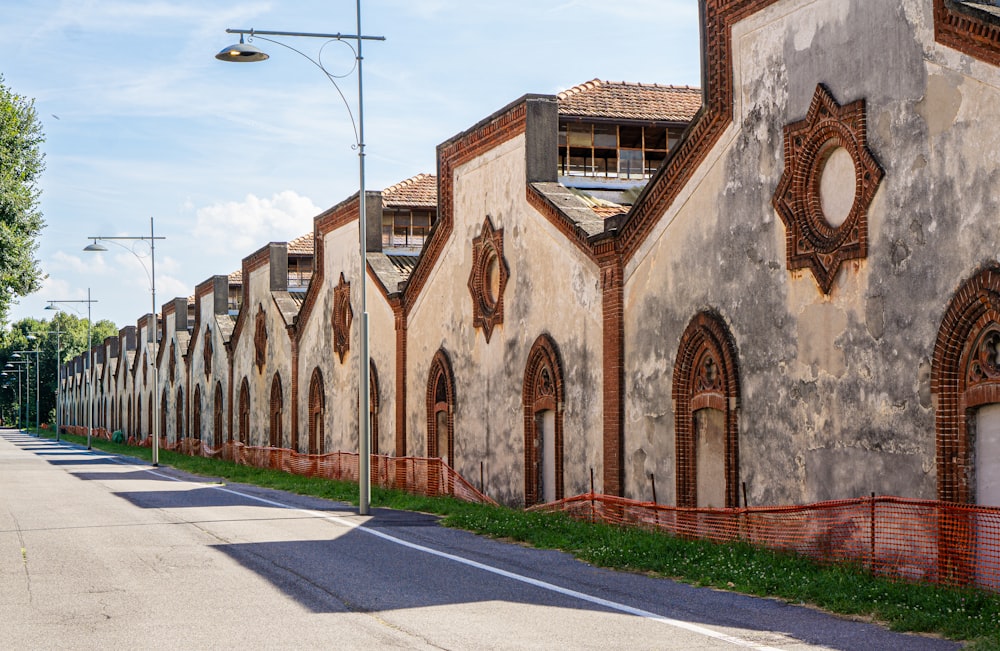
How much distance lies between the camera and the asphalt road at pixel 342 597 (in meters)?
10.2

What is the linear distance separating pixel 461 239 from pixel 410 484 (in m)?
6.15

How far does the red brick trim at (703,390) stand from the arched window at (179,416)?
49162 millimetres

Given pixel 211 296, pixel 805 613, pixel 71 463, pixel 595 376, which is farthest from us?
pixel 211 296

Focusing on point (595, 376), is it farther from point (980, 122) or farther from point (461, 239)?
point (980, 122)

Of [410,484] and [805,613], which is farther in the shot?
[410,484]

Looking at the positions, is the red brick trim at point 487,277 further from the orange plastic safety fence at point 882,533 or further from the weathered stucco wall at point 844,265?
the orange plastic safety fence at point 882,533

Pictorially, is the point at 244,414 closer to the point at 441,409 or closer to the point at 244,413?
the point at 244,413

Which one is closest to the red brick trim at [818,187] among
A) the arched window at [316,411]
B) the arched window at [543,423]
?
the arched window at [543,423]

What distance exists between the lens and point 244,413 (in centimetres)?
5016

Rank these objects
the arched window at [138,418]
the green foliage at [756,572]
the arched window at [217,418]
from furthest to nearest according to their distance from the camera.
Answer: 1. the arched window at [138,418]
2. the arched window at [217,418]
3. the green foliage at [756,572]

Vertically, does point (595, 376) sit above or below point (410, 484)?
above

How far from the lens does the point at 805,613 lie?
464 inches

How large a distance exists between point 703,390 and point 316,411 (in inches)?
911

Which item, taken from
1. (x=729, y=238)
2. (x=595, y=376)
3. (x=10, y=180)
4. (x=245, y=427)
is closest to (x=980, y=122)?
(x=729, y=238)
